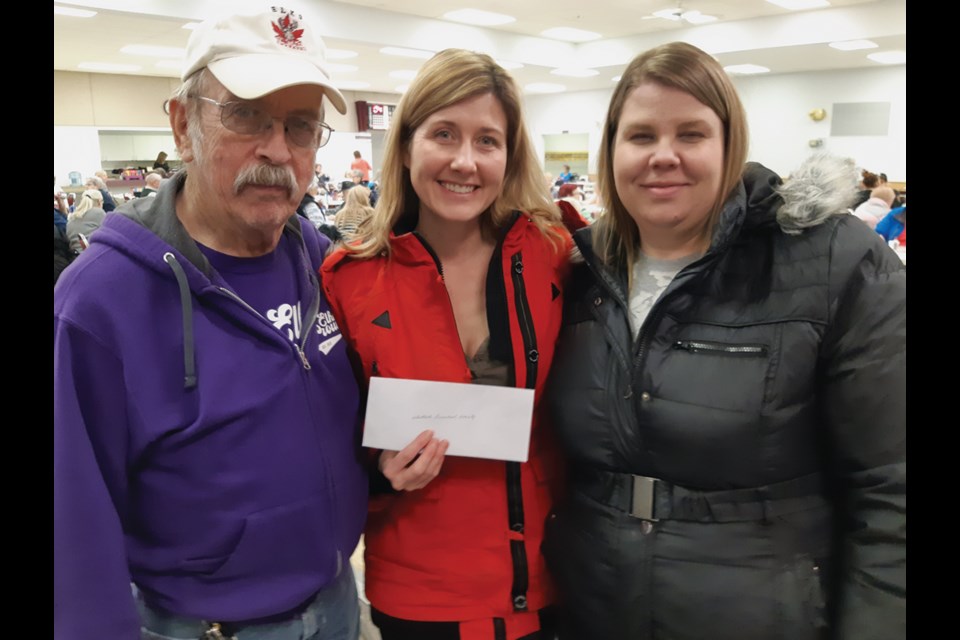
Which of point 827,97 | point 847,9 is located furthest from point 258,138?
point 827,97

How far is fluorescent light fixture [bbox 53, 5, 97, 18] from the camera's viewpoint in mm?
8183

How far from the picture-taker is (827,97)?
52.6 feet

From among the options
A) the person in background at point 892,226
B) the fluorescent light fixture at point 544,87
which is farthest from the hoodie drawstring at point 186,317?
the fluorescent light fixture at point 544,87

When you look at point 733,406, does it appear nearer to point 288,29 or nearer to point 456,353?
point 456,353

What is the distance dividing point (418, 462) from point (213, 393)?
0.47 metres

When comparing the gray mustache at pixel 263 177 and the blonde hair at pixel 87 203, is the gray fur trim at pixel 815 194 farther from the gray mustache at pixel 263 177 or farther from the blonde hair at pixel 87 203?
the blonde hair at pixel 87 203

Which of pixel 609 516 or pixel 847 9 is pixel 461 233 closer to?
pixel 609 516

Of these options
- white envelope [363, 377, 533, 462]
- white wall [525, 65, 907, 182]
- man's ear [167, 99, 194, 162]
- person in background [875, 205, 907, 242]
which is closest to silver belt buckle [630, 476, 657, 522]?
white envelope [363, 377, 533, 462]

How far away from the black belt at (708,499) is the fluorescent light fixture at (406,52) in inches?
440

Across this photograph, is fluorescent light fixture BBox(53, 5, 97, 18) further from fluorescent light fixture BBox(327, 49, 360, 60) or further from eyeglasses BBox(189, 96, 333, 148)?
eyeglasses BBox(189, 96, 333, 148)

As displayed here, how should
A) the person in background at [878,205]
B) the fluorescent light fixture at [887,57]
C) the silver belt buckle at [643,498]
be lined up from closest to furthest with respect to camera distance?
the silver belt buckle at [643,498], the person in background at [878,205], the fluorescent light fixture at [887,57]

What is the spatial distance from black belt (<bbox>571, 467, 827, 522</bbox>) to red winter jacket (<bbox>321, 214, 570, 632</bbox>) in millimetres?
290

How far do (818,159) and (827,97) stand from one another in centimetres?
1731

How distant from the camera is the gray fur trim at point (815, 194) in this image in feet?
4.34
